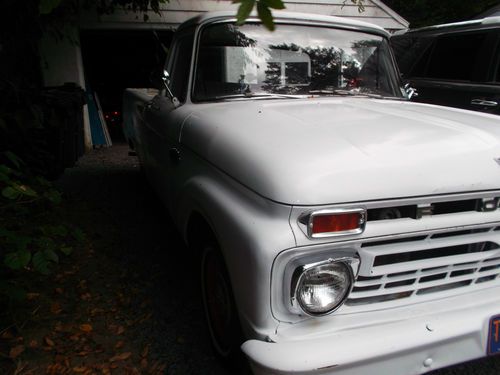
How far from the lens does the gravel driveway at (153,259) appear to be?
8.31ft

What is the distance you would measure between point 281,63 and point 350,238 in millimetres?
1770

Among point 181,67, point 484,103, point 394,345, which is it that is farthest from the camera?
point 484,103

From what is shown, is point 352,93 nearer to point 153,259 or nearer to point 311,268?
point 311,268

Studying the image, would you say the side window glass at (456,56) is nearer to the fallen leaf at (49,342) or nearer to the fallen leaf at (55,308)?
the fallen leaf at (55,308)

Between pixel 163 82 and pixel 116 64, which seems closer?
pixel 163 82

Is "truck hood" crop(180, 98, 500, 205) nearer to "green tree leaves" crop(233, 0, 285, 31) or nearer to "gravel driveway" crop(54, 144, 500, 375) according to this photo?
"green tree leaves" crop(233, 0, 285, 31)

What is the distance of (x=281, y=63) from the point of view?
3012 millimetres

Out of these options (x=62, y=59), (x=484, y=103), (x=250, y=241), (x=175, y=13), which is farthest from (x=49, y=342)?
(x=175, y=13)

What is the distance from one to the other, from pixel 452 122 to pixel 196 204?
1.48 metres

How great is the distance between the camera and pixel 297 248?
1.60 meters

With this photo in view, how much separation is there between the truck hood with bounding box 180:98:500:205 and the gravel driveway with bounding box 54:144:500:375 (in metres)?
1.22

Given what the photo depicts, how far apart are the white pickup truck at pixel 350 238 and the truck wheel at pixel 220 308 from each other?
1cm

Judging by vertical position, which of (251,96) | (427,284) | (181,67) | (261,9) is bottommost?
(427,284)

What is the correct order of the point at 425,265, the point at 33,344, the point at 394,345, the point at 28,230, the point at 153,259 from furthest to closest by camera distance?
the point at 28,230, the point at 153,259, the point at 33,344, the point at 425,265, the point at 394,345
